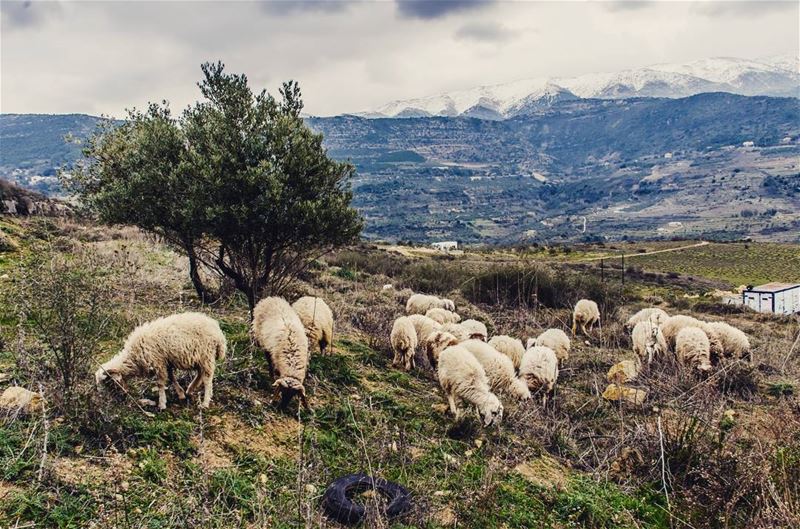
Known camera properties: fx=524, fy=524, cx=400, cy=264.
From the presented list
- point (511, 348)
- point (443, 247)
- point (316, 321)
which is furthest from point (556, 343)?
point (443, 247)

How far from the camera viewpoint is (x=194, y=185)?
10266mm

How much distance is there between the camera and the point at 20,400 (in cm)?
590

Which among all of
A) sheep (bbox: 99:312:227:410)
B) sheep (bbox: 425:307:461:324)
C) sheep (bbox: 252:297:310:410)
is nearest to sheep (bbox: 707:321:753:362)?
sheep (bbox: 425:307:461:324)

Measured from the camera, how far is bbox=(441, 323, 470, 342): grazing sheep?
1190 centimetres

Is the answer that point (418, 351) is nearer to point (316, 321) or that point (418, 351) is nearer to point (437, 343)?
point (437, 343)

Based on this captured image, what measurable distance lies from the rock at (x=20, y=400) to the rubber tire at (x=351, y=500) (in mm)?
3454

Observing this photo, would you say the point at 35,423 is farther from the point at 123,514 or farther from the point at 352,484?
the point at 352,484

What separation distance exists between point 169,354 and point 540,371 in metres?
6.85

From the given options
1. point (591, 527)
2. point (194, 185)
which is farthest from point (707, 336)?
point (194, 185)

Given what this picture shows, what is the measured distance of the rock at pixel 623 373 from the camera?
1100 centimetres

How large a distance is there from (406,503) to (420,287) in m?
20.2

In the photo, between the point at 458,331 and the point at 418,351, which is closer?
the point at 418,351

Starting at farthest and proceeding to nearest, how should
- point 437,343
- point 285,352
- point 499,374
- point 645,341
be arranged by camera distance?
point 645,341
point 437,343
point 499,374
point 285,352

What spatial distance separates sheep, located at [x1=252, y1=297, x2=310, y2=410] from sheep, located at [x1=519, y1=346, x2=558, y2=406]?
4578 mm
